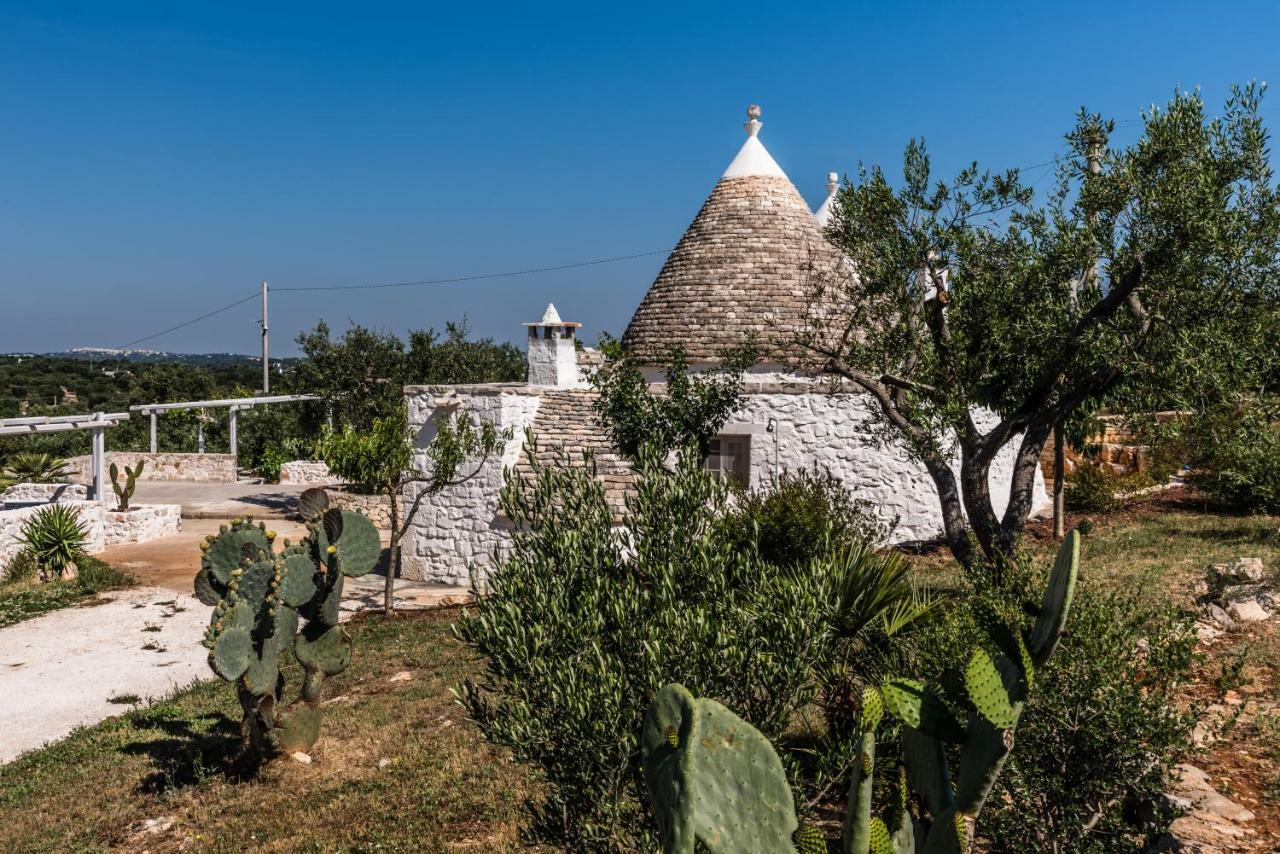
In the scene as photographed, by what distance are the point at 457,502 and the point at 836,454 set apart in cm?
650

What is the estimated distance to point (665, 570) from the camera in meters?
5.39

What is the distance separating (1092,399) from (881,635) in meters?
8.95

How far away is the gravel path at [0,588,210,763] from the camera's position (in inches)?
424

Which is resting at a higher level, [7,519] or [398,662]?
[7,519]

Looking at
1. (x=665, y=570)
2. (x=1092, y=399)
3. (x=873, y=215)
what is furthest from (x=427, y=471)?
(x=665, y=570)

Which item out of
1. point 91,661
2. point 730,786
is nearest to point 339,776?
point 730,786

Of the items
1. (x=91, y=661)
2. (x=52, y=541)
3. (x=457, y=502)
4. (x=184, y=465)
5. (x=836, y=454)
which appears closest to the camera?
(x=91, y=661)

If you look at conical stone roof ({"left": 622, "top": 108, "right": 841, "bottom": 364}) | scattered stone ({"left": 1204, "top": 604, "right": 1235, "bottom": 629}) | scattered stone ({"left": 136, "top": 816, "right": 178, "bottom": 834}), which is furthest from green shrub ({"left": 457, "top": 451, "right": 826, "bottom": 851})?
conical stone roof ({"left": 622, "top": 108, "right": 841, "bottom": 364})

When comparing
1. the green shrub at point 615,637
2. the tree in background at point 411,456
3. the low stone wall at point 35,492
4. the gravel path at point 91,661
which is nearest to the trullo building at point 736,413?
the tree in background at point 411,456

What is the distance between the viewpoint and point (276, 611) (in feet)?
28.3

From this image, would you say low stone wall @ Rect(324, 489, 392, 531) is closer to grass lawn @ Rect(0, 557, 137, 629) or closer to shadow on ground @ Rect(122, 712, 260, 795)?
grass lawn @ Rect(0, 557, 137, 629)

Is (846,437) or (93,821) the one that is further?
(846,437)

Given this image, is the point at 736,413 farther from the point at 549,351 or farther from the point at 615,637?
the point at 615,637

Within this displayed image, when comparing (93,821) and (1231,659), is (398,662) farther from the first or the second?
(1231,659)
